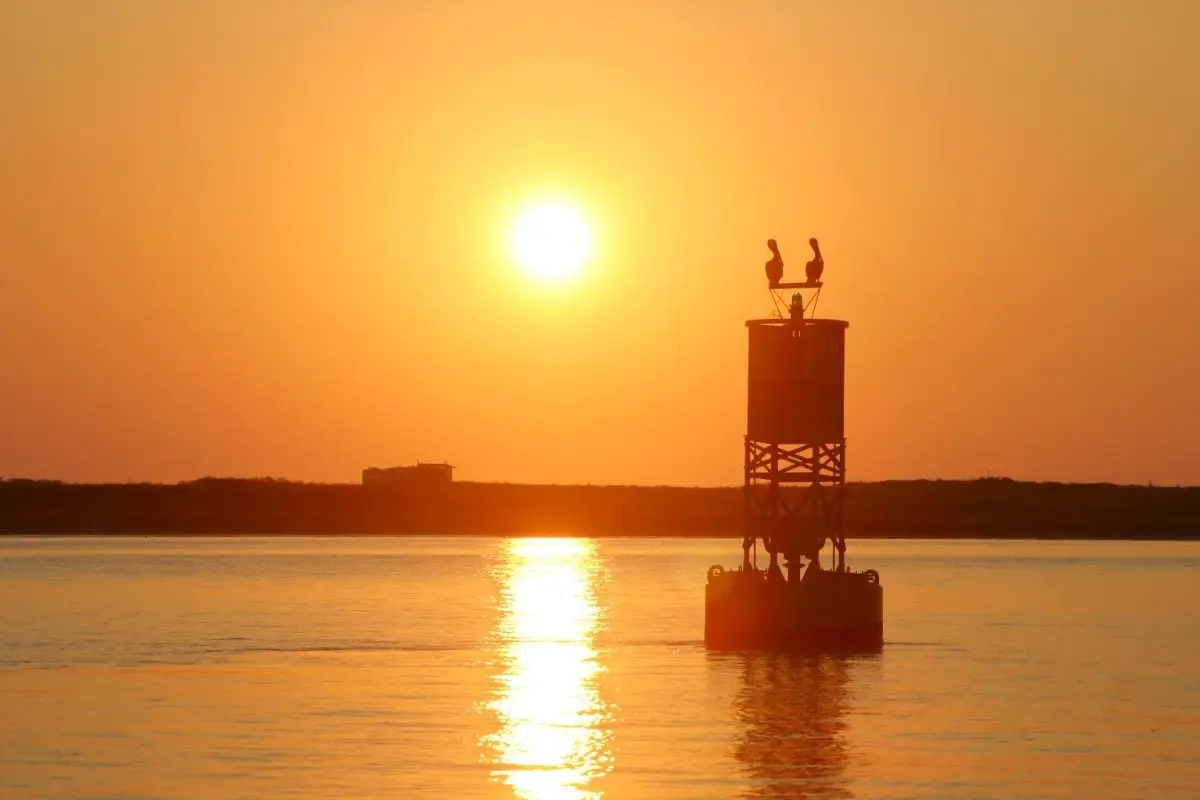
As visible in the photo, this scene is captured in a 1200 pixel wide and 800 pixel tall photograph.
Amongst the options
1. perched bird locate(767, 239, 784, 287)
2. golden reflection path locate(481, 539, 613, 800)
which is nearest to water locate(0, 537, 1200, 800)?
golden reflection path locate(481, 539, 613, 800)

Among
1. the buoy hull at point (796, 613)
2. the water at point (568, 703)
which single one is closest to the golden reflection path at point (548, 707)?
the water at point (568, 703)

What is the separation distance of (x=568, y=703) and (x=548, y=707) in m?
0.95

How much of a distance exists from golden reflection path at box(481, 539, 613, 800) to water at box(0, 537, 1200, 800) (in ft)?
0.49

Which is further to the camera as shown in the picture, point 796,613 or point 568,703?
point 796,613

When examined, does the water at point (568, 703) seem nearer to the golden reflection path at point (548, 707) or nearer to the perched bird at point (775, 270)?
the golden reflection path at point (548, 707)

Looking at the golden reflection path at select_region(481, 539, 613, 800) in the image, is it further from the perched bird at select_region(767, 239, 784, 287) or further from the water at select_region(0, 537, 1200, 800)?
the perched bird at select_region(767, 239, 784, 287)

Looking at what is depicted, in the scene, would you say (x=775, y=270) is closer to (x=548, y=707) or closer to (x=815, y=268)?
(x=815, y=268)

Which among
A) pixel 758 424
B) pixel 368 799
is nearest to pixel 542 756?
pixel 368 799

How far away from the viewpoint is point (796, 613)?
192 ft

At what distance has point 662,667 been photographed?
62938 mm

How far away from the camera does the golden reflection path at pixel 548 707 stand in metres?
39.2

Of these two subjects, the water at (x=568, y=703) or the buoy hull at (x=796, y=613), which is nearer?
the water at (x=568, y=703)

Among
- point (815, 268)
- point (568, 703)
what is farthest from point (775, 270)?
point (568, 703)

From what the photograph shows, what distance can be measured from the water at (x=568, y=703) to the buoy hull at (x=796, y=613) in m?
0.99
